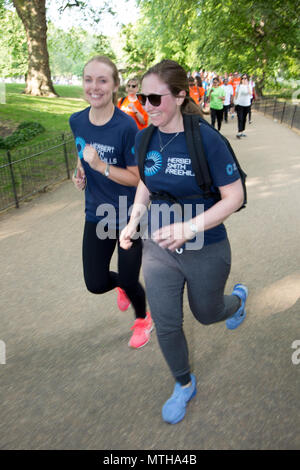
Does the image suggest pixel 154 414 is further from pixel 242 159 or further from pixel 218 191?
pixel 242 159

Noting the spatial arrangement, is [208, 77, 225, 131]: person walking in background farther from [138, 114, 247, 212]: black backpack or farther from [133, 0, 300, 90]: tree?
[138, 114, 247, 212]: black backpack

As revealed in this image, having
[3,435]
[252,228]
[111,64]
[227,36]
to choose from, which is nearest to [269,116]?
[227,36]

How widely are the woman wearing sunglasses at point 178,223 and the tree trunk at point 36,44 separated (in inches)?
837

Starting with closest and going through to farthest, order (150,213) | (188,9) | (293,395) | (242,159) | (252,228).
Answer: (150,213) → (293,395) → (252,228) → (242,159) → (188,9)

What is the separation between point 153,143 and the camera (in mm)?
2441

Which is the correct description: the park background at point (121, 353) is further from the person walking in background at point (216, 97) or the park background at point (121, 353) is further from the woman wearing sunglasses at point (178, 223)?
the person walking in background at point (216, 97)

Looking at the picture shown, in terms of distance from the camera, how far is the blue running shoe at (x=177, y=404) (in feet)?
8.63

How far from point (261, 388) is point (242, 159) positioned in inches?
328

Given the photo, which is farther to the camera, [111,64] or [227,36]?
[227,36]

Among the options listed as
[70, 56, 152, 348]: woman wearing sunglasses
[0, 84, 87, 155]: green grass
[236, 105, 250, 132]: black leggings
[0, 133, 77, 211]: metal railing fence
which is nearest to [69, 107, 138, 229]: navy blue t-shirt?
[70, 56, 152, 348]: woman wearing sunglasses

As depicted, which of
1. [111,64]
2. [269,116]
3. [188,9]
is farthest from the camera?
[269,116]

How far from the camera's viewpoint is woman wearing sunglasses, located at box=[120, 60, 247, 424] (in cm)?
225

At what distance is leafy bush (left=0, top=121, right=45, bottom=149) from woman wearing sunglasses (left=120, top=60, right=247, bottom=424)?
10255 mm
